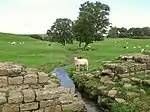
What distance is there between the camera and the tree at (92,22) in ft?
213

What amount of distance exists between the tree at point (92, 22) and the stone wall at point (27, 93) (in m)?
48.7

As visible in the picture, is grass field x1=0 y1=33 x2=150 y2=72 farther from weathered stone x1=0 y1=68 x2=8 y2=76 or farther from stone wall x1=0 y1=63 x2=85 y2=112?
weathered stone x1=0 y1=68 x2=8 y2=76

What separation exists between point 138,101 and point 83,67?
1458 centimetres

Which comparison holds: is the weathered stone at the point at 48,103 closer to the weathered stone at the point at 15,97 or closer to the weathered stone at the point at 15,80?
the weathered stone at the point at 15,97

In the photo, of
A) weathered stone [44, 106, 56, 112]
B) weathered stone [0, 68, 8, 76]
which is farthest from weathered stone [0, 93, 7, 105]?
weathered stone [44, 106, 56, 112]

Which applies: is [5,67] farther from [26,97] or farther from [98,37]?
[98,37]

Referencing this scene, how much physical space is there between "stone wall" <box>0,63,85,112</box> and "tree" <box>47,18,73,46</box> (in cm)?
7267

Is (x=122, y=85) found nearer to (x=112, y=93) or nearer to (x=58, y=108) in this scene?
(x=112, y=93)

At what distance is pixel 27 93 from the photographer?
1549 centimetres

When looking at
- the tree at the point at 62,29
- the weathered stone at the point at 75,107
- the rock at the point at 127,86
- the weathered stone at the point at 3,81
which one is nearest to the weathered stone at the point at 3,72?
the weathered stone at the point at 3,81

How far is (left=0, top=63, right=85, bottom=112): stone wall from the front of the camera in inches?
602

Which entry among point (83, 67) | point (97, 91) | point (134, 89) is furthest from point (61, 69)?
point (134, 89)

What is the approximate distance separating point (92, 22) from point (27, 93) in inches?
2022

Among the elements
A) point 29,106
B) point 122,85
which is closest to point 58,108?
point 29,106
